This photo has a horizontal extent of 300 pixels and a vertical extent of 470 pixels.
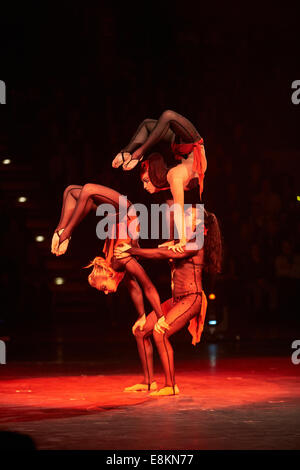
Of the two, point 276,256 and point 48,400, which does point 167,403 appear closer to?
point 48,400

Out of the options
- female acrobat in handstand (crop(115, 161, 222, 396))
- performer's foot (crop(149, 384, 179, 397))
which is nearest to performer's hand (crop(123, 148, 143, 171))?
female acrobat in handstand (crop(115, 161, 222, 396))

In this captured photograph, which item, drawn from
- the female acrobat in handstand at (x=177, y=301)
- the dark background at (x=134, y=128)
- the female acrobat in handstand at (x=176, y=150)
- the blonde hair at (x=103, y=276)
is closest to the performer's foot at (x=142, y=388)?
the female acrobat in handstand at (x=177, y=301)

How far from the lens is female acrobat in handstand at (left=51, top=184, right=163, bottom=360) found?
826 centimetres

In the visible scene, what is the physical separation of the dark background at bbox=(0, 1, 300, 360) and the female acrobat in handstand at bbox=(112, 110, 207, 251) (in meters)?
6.36

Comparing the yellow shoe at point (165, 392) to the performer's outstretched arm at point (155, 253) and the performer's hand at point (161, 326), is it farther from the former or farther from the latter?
the performer's outstretched arm at point (155, 253)

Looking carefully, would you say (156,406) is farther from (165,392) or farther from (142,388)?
(142,388)

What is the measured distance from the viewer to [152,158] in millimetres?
8508

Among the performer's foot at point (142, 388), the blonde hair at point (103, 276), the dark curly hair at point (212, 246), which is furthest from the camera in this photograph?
the performer's foot at point (142, 388)

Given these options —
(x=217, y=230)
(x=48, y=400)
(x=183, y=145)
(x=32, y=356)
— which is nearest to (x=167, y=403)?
(x=48, y=400)

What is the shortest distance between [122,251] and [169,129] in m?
1.11

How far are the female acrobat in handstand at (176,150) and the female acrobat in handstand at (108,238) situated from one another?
303mm

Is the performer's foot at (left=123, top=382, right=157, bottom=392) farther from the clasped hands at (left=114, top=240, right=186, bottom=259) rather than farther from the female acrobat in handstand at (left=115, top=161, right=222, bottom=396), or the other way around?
the clasped hands at (left=114, top=240, right=186, bottom=259)

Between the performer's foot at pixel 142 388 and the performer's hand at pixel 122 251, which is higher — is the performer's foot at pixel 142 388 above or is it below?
below

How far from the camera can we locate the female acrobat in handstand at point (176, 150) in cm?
813
